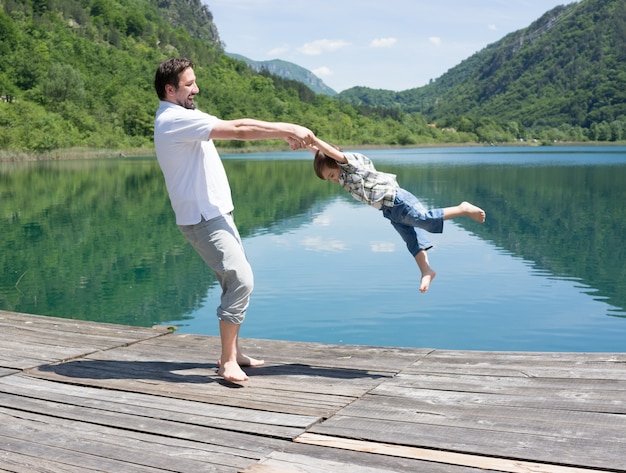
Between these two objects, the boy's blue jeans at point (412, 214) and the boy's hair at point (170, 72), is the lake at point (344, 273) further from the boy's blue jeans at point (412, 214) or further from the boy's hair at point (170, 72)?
the boy's hair at point (170, 72)

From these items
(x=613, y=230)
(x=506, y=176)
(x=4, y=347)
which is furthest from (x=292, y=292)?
(x=506, y=176)

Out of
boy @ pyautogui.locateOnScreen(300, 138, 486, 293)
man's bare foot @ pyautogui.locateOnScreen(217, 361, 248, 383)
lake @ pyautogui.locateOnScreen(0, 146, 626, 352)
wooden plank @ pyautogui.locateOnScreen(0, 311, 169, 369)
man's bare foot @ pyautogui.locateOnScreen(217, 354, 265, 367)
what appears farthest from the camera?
lake @ pyautogui.locateOnScreen(0, 146, 626, 352)

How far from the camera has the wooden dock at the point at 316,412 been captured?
299 centimetres

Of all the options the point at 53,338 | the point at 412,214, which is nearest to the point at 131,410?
the point at 412,214

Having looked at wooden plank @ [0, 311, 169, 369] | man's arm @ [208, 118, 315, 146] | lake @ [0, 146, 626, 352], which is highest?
man's arm @ [208, 118, 315, 146]

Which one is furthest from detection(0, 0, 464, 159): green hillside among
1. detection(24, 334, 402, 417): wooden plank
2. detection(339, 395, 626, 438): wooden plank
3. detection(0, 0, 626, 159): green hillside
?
detection(339, 395, 626, 438): wooden plank

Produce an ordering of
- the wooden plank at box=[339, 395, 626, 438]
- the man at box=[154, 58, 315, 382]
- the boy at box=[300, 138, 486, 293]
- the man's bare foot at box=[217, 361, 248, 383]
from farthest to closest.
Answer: the boy at box=[300, 138, 486, 293] → the man's bare foot at box=[217, 361, 248, 383] → the man at box=[154, 58, 315, 382] → the wooden plank at box=[339, 395, 626, 438]

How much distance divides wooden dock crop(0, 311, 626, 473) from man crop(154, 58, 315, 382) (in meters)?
0.46

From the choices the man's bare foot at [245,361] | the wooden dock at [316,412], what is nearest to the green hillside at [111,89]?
the wooden dock at [316,412]

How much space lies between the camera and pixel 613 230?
803 inches

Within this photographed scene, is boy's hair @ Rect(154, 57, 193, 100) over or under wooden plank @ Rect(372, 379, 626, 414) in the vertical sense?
over

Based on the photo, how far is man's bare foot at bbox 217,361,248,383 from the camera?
13.7 feet

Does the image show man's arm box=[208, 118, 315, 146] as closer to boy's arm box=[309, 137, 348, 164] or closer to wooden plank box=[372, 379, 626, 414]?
boy's arm box=[309, 137, 348, 164]

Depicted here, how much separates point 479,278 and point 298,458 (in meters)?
11.3
